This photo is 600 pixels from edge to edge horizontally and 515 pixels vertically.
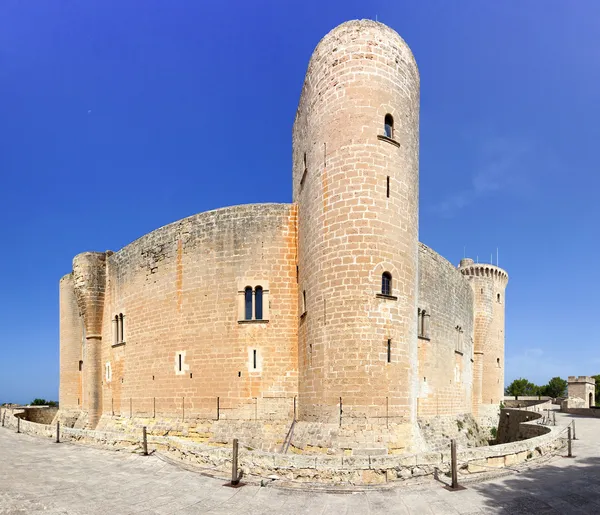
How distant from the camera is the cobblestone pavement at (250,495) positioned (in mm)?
8359

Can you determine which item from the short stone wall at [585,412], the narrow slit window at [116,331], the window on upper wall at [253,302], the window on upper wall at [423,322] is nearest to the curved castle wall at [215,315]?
the window on upper wall at [253,302]

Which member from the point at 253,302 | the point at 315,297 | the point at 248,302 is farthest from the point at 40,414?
the point at 315,297

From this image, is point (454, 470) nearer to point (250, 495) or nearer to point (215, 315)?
point (250, 495)

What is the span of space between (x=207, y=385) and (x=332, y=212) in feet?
27.3

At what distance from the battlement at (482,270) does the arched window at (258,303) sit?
20.7m

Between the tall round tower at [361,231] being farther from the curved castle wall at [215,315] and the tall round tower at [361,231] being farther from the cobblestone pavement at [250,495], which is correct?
the cobblestone pavement at [250,495]

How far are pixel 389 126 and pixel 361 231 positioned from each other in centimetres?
373

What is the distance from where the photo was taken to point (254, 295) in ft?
56.6

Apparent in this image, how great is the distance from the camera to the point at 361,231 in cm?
1366

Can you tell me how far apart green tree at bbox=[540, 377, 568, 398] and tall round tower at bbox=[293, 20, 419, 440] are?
248 ft

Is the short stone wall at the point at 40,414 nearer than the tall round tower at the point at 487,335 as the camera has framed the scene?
No

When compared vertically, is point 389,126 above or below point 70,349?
above

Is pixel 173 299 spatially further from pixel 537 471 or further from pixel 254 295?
pixel 537 471

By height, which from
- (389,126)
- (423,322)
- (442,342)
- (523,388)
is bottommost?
(523,388)
